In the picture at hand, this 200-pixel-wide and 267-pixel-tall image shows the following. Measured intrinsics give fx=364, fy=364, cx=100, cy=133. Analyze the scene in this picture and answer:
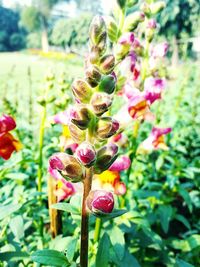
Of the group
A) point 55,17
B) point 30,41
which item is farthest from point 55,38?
point 55,17

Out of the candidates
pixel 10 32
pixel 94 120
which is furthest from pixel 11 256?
pixel 10 32

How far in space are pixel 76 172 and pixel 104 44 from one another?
0.42 meters

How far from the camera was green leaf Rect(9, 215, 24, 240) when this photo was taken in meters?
1.72

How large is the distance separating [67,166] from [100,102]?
0.23 m

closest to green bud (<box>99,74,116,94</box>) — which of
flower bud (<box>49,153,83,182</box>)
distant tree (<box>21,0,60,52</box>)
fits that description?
flower bud (<box>49,153,83,182</box>)

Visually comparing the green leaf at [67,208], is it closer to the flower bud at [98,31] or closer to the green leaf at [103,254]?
the green leaf at [103,254]

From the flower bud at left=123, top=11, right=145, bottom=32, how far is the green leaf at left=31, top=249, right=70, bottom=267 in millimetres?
1022

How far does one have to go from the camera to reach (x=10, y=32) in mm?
55844

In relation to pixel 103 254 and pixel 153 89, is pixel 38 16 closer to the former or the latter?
pixel 153 89

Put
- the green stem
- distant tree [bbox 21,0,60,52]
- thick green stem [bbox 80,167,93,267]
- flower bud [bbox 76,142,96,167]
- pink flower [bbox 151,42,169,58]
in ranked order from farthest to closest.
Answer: distant tree [bbox 21,0,60,52] → pink flower [bbox 151,42,169,58] → the green stem → thick green stem [bbox 80,167,93,267] → flower bud [bbox 76,142,96,167]

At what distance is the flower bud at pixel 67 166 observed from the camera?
116 centimetres

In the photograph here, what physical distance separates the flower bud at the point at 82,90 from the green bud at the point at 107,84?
39 millimetres

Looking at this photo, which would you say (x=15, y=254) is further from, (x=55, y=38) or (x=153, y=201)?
(x=55, y=38)

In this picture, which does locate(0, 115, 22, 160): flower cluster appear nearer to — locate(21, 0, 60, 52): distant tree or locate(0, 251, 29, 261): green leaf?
locate(0, 251, 29, 261): green leaf
